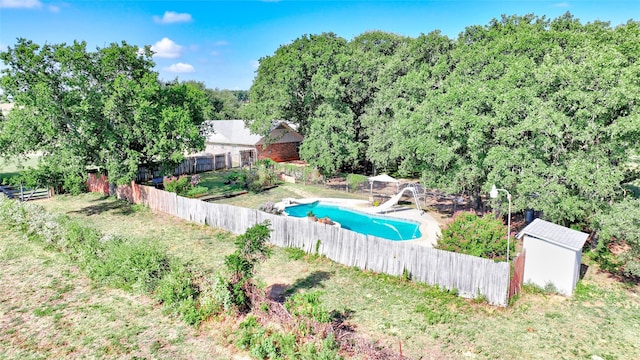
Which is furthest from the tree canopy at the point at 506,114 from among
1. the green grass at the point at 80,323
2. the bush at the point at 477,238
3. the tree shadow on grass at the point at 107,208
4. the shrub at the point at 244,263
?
the tree shadow on grass at the point at 107,208

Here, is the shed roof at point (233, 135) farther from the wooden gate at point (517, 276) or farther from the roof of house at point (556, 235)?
the wooden gate at point (517, 276)

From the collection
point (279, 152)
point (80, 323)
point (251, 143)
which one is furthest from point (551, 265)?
point (279, 152)

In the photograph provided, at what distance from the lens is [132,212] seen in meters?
20.4

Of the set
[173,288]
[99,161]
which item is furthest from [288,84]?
[173,288]

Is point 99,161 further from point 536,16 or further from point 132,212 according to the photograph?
point 536,16

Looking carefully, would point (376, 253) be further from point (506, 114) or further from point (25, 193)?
point (25, 193)

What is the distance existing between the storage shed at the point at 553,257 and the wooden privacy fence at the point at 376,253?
2.01 meters

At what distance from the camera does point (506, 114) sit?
1473cm

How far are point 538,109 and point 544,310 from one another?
23.7ft

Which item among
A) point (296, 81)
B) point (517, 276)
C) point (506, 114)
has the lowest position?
point (517, 276)

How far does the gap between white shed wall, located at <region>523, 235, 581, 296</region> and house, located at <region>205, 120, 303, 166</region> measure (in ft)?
82.5

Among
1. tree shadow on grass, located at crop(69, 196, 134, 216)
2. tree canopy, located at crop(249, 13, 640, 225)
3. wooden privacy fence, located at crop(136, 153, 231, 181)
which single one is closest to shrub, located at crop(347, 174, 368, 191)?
tree canopy, located at crop(249, 13, 640, 225)

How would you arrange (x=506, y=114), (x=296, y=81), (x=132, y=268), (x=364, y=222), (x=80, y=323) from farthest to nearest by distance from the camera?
(x=296, y=81) < (x=364, y=222) < (x=506, y=114) < (x=132, y=268) < (x=80, y=323)

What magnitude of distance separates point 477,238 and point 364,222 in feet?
31.5
